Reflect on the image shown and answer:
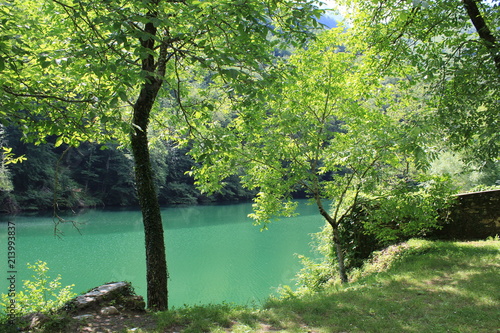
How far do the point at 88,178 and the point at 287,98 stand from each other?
3449 centimetres

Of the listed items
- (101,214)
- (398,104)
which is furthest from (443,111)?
(101,214)

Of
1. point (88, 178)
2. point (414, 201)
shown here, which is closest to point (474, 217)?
point (414, 201)

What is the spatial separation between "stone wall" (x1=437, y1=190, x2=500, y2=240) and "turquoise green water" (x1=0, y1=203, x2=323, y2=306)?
411 centimetres

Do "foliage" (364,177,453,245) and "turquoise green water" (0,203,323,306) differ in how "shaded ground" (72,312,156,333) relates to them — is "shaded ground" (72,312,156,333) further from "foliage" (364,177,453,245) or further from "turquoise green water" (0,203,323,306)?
"foliage" (364,177,453,245)

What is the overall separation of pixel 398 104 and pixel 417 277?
3.27m

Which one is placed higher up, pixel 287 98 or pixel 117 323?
pixel 287 98

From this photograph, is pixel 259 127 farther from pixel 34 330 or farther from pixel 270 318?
pixel 34 330

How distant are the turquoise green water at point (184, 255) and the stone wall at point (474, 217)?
4.11 meters

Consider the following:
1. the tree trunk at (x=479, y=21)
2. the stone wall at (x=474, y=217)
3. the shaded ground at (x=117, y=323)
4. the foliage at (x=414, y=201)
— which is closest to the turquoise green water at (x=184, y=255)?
the shaded ground at (x=117, y=323)

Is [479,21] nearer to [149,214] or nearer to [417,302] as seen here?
[417,302]

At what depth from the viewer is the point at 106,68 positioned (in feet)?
9.24

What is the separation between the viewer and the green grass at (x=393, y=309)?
3.50m

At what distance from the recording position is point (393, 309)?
3.99 m

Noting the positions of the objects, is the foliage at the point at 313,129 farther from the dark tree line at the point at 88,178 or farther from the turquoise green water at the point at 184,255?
the dark tree line at the point at 88,178
